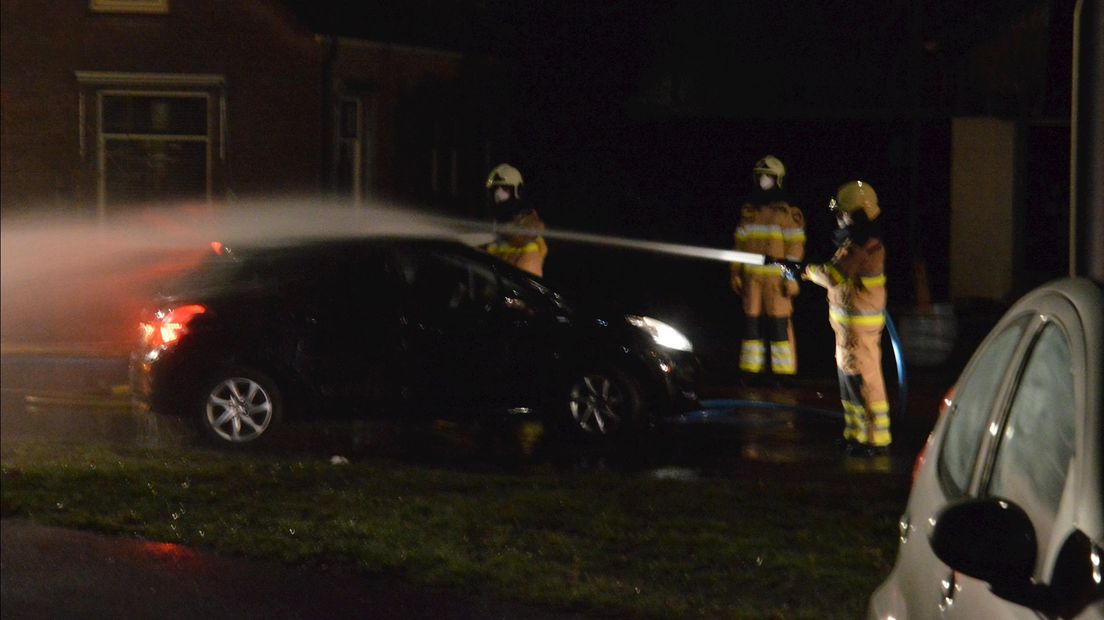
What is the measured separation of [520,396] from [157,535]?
3.60 m

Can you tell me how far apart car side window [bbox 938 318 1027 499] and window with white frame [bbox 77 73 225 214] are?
18.2 metres

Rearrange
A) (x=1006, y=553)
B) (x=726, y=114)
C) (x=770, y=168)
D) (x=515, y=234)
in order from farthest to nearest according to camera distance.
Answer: (x=726, y=114) < (x=770, y=168) < (x=515, y=234) < (x=1006, y=553)

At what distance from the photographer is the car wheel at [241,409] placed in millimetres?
11148

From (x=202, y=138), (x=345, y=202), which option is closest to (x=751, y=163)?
(x=345, y=202)

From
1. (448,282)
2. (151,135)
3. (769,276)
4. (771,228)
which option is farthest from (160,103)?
(448,282)

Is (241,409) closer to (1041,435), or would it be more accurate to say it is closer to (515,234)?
(515,234)

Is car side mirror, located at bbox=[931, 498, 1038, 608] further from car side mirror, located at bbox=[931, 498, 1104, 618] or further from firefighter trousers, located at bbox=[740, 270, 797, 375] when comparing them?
firefighter trousers, located at bbox=[740, 270, 797, 375]

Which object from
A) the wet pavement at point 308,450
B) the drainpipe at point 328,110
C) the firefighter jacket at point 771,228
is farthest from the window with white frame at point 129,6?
the firefighter jacket at point 771,228

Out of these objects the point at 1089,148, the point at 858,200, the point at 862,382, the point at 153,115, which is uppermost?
the point at 153,115

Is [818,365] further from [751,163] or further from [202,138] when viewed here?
[202,138]

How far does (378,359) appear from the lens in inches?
440

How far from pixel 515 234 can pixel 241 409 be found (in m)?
3.10

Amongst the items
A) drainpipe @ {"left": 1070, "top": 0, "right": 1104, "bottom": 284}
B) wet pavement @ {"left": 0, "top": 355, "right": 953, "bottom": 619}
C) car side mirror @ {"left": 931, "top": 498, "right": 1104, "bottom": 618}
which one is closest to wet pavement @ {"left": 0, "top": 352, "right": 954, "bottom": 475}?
wet pavement @ {"left": 0, "top": 355, "right": 953, "bottom": 619}

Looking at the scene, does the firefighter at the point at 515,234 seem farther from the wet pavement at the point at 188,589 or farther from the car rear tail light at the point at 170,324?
the wet pavement at the point at 188,589
